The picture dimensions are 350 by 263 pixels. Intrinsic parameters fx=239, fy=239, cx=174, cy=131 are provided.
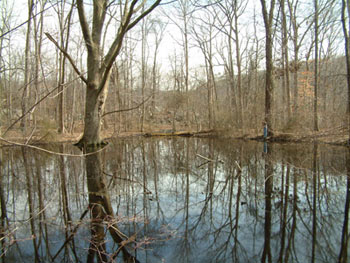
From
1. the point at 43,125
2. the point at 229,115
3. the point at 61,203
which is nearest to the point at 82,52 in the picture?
the point at 43,125

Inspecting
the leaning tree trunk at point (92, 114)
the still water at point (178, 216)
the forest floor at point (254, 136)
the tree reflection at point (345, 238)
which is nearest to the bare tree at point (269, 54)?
the forest floor at point (254, 136)

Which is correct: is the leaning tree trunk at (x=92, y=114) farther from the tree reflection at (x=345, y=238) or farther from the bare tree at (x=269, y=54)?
the tree reflection at (x=345, y=238)

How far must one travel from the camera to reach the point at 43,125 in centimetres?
1308

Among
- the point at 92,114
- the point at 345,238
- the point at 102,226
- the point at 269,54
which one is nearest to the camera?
the point at 345,238

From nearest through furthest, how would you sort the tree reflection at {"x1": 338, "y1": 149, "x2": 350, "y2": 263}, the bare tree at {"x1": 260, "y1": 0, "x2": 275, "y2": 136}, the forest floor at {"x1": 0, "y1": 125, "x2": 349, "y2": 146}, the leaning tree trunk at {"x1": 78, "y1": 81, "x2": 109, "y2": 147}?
the tree reflection at {"x1": 338, "y1": 149, "x2": 350, "y2": 263} < the leaning tree trunk at {"x1": 78, "y1": 81, "x2": 109, "y2": 147} < the forest floor at {"x1": 0, "y1": 125, "x2": 349, "y2": 146} < the bare tree at {"x1": 260, "y1": 0, "x2": 275, "y2": 136}

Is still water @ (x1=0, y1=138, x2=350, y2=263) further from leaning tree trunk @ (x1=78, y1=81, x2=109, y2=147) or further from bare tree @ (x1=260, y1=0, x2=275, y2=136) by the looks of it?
bare tree @ (x1=260, y1=0, x2=275, y2=136)

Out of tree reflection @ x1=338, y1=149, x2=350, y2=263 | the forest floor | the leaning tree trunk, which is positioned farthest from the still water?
the leaning tree trunk

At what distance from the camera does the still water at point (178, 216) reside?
7.73 feet

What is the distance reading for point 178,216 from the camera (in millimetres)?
3309

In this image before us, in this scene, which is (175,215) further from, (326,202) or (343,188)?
(343,188)

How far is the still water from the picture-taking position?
92.7 inches

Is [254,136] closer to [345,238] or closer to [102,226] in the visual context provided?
[345,238]

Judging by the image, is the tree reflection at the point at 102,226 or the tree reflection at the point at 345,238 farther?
the tree reflection at the point at 102,226

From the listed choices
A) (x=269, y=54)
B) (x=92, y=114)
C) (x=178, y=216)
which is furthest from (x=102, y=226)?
(x=269, y=54)
